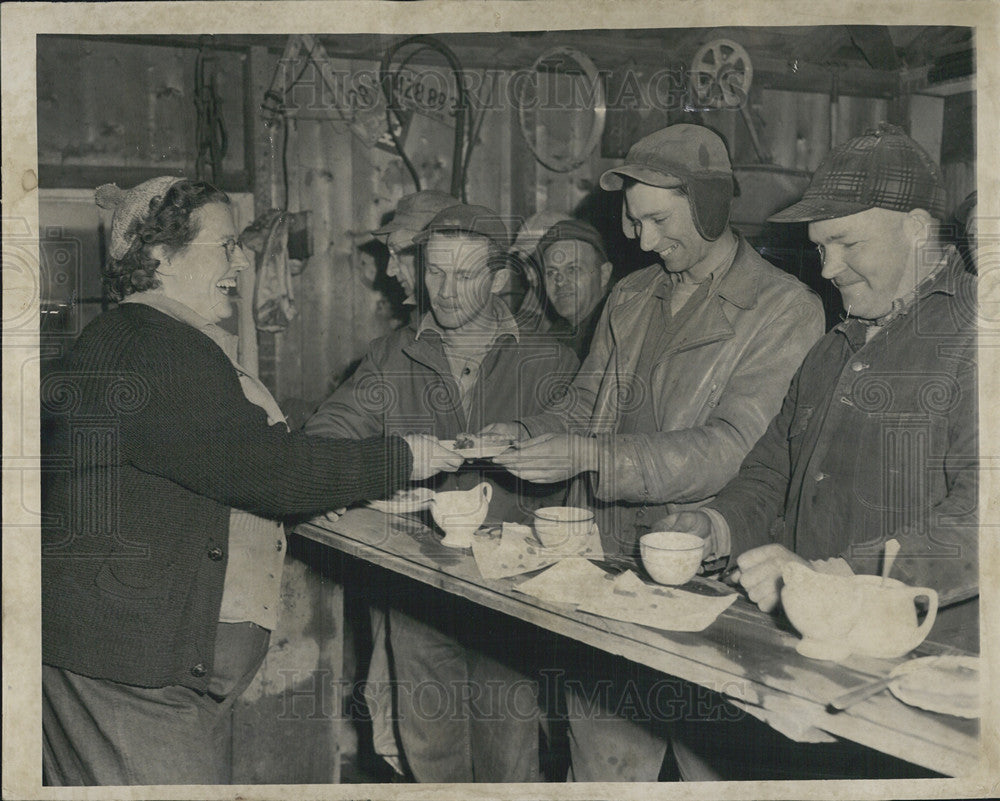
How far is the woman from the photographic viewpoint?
2.20 m

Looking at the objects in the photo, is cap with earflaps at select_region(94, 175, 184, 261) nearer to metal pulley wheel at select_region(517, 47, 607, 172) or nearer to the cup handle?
metal pulley wheel at select_region(517, 47, 607, 172)

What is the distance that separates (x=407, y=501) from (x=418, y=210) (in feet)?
3.64

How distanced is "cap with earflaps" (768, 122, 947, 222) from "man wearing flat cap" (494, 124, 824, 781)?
324mm

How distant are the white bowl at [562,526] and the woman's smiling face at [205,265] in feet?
3.08

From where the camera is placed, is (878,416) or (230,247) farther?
(230,247)

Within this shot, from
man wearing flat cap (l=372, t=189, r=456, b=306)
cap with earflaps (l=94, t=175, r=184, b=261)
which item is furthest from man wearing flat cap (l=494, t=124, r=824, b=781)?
cap with earflaps (l=94, t=175, r=184, b=261)

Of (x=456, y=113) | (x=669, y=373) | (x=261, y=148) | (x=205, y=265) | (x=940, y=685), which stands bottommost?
(x=940, y=685)

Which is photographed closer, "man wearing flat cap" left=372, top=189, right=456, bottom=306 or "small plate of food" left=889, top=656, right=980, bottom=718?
"small plate of food" left=889, top=656, right=980, bottom=718

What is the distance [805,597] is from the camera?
180 centimetres

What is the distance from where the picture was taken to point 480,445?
2.65m

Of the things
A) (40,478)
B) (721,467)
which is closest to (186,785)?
(40,478)

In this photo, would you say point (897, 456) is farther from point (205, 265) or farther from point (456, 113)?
point (456, 113)

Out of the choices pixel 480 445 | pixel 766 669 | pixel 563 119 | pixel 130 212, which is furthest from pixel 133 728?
pixel 563 119

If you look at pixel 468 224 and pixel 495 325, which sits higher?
pixel 468 224
